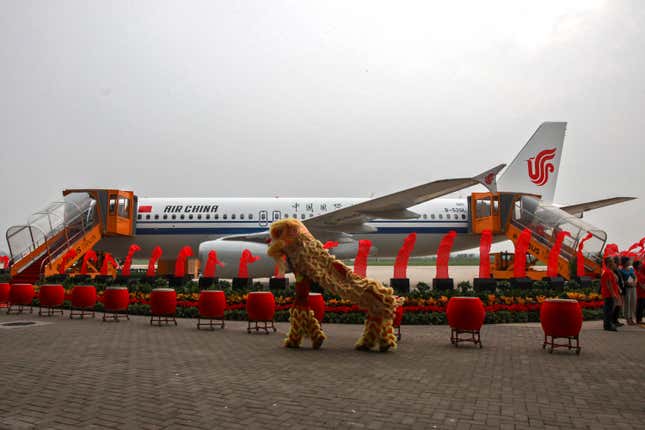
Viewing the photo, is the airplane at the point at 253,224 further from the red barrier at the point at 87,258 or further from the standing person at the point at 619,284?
the standing person at the point at 619,284

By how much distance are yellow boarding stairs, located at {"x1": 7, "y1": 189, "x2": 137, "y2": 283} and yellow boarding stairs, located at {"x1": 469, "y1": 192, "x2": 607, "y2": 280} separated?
14089 millimetres

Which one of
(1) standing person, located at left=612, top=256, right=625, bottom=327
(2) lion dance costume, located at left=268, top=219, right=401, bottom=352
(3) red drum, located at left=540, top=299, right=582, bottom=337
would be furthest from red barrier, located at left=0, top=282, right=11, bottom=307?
(1) standing person, located at left=612, top=256, right=625, bottom=327

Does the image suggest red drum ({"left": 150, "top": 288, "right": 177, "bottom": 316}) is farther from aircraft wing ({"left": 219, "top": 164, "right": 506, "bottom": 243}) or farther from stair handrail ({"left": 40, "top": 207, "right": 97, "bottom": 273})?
stair handrail ({"left": 40, "top": 207, "right": 97, "bottom": 273})

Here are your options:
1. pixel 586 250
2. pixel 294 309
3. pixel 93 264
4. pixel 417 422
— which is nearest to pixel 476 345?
pixel 294 309

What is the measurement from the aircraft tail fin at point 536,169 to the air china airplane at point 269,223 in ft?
8.84

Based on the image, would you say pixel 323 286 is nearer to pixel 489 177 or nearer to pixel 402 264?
pixel 402 264

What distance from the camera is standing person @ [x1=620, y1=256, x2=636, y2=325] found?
35.4 ft

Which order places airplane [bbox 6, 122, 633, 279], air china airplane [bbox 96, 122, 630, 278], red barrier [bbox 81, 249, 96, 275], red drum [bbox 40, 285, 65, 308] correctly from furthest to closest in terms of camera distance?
1. red barrier [bbox 81, 249, 96, 275]
2. air china airplane [bbox 96, 122, 630, 278]
3. airplane [bbox 6, 122, 633, 279]
4. red drum [bbox 40, 285, 65, 308]

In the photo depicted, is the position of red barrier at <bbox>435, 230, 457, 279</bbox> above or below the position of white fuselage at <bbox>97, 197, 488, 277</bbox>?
below

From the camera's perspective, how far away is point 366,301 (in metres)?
7.69

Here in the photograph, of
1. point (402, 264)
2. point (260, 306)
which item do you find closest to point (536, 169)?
point (402, 264)

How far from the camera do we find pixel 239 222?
748 inches

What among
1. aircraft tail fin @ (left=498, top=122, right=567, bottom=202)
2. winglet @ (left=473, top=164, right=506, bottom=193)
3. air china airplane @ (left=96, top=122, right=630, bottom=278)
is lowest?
air china airplane @ (left=96, top=122, right=630, bottom=278)

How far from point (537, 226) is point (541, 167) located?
19.4ft
